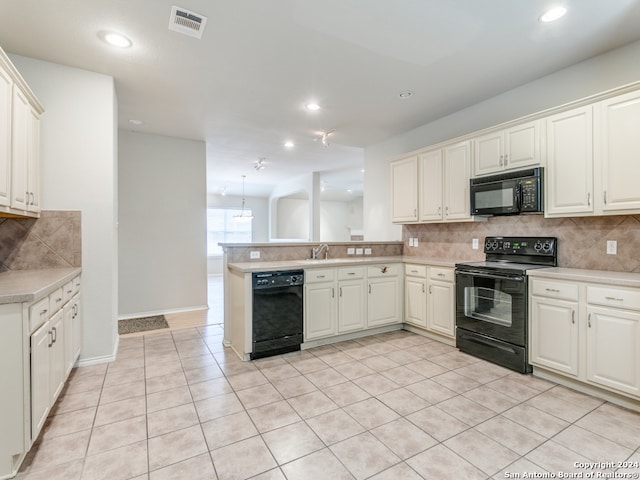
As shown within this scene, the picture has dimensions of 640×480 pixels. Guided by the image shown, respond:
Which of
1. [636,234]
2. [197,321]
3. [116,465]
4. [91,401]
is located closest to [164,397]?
[91,401]

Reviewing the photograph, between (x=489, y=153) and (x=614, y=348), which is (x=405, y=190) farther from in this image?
(x=614, y=348)

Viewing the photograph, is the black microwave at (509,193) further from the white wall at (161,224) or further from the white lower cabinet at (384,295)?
the white wall at (161,224)

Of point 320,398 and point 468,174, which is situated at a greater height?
point 468,174

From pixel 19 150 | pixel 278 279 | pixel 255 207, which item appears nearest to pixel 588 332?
pixel 278 279

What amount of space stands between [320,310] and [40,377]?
2.36 metres

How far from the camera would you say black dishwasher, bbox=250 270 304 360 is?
3230 mm

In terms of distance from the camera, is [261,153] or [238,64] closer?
[238,64]

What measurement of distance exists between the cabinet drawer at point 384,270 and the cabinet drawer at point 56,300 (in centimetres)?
290

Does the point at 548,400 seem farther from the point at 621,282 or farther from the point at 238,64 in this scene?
the point at 238,64

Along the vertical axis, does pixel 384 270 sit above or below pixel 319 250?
below

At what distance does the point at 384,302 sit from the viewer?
4035 millimetres

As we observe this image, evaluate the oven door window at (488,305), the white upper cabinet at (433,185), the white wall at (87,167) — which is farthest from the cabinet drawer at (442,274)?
the white wall at (87,167)

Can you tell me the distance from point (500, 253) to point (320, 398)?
2.46 metres

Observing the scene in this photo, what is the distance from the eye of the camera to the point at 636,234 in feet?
8.55
